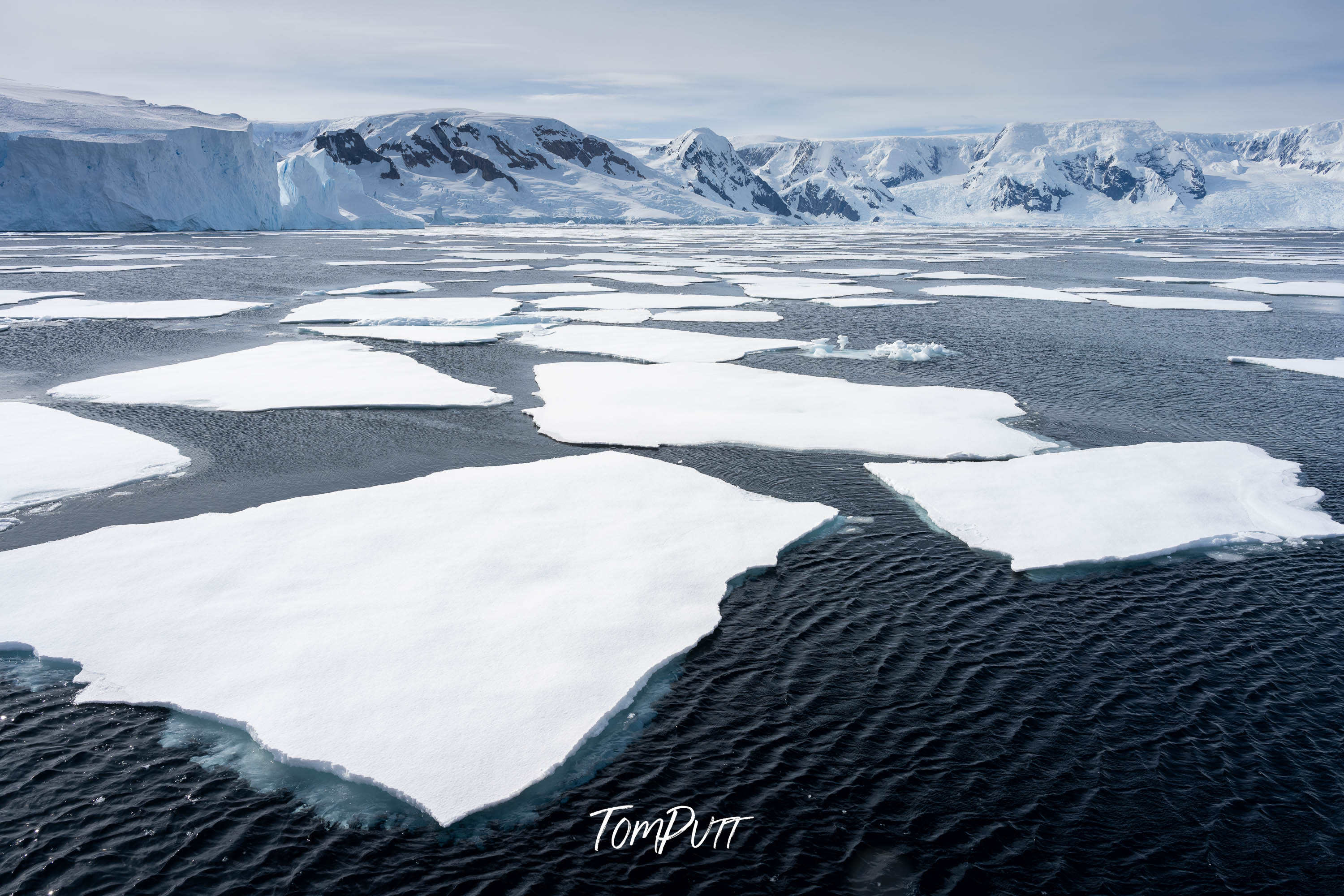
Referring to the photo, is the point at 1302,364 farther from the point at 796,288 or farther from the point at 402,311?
the point at 402,311

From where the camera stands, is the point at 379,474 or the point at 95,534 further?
the point at 379,474

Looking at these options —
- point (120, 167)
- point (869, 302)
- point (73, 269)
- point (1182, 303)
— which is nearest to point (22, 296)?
point (73, 269)

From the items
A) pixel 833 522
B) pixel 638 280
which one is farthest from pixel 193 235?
pixel 833 522

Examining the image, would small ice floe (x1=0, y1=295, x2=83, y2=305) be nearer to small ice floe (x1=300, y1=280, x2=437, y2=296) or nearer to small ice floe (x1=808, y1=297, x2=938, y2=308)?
small ice floe (x1=300, y1=280, x2=437, y2=296)

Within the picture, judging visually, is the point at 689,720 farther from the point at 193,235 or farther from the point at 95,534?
the point at 193,235

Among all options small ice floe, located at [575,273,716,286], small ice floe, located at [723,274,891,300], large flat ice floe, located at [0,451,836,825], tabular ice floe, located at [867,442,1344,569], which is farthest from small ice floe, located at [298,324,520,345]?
small ice floe, located at [575,273,716,286]

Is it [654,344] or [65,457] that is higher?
[654,344]
